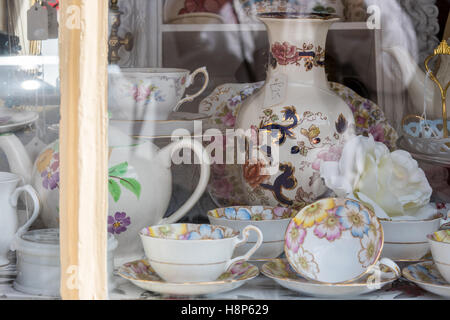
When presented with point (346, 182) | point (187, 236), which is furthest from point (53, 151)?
point (346, 182)

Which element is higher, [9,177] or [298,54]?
[298,54]

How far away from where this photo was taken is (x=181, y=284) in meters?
0.68

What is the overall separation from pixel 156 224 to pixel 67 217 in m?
0.13

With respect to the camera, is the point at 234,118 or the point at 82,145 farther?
the point at 234,118

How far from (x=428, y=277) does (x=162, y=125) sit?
34 cm

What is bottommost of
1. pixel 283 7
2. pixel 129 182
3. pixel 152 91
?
pixel 129 182

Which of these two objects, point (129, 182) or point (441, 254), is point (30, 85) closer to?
point (129, 182)

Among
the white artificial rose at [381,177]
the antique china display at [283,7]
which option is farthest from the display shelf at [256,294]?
the antique china display at [283,7]

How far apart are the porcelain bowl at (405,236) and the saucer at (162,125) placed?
10.0 inches

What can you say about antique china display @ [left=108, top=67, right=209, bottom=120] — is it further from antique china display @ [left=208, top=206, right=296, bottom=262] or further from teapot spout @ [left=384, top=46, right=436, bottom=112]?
teapot spout @ [left=384, top=46, right=436, bottom=112]

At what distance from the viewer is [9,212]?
0.73 meters

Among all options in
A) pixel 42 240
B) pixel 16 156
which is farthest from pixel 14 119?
pixel 42 240

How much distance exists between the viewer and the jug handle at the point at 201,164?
0.76 m

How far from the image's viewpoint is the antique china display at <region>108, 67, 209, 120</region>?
0.75 meters
